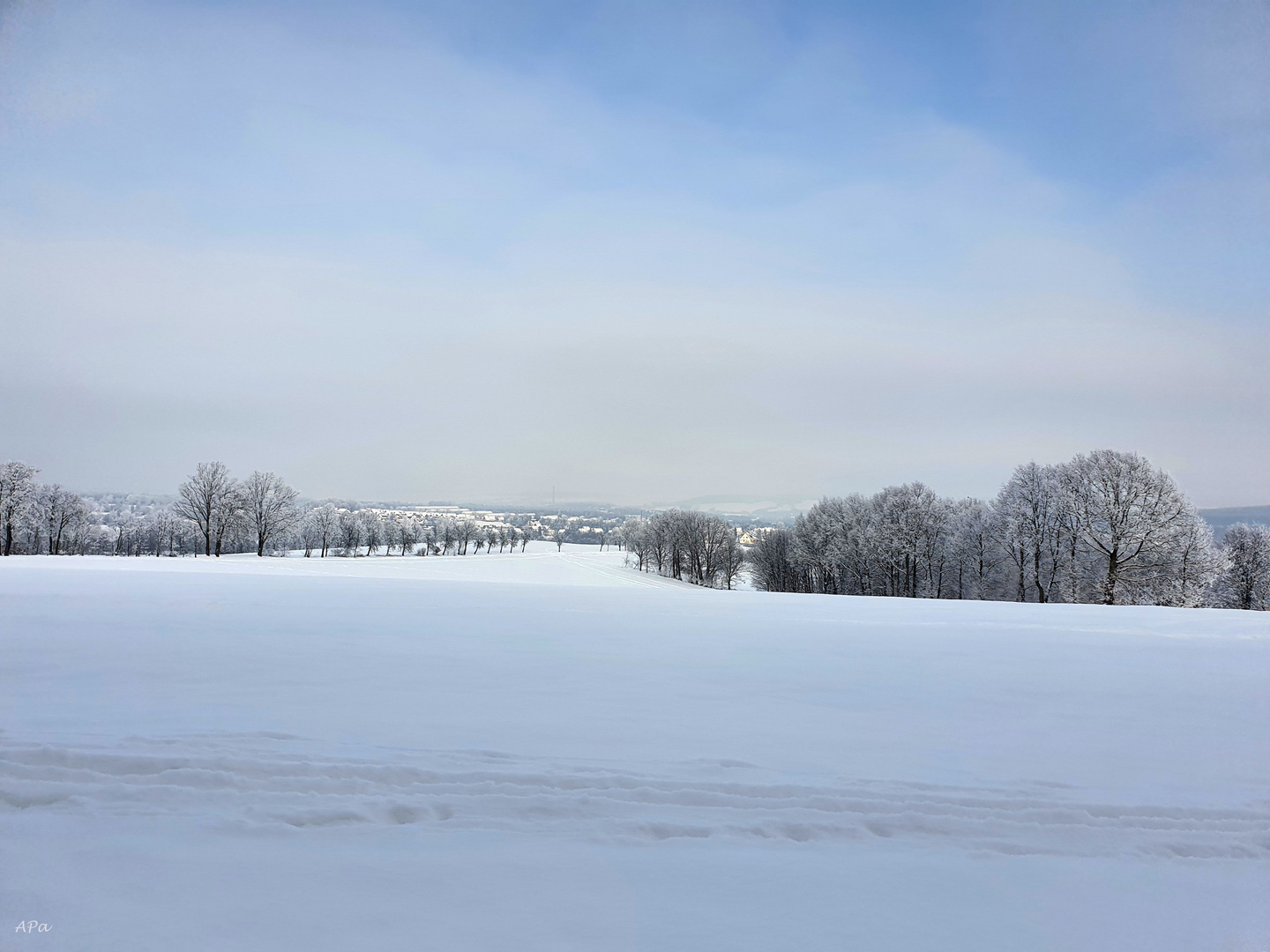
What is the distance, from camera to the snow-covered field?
3170 mm

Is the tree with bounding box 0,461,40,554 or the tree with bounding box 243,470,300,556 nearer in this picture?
the tree with bounding box 0,461,40,554

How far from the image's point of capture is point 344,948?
290 cm

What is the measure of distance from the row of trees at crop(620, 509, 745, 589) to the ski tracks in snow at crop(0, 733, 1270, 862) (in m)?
58.1

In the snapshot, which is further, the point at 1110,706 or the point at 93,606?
the point at 93,606

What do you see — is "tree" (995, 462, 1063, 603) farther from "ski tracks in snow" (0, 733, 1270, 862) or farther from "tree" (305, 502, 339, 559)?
"tree" (305, 502, 339, 559)

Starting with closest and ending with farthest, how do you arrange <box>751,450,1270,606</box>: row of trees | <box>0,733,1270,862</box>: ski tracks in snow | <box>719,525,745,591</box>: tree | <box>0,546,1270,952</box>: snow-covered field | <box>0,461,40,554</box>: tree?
<box>0,546,1270,952</box>: snow-covered field, <box>0,733,1270,862</box>: ski tracks in snow, <box>751,450,1270,606</box>: row of trees, <box>0,461,40,554</box>: tree, <box>719,525,745,591</box>: tree

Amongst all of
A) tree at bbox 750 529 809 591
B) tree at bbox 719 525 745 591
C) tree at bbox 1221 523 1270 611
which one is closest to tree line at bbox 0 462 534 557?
tree at bbox 719 525 745 591

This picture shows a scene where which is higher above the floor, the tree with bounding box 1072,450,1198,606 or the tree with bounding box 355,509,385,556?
the tree with bounding box 1072,450,1198,606

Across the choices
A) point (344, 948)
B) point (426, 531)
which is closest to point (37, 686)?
point (344, 948)

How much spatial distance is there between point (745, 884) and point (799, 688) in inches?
171

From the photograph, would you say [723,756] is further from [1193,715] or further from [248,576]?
[248,576]

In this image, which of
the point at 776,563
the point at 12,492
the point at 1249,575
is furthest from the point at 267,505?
the point at 1249,575

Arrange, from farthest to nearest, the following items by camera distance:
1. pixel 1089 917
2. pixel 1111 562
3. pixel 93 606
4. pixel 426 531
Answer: pixel 426 531 < pixel 1111 562 < pixel 93 606 < pixel 1089 917

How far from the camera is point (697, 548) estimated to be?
211 feet
